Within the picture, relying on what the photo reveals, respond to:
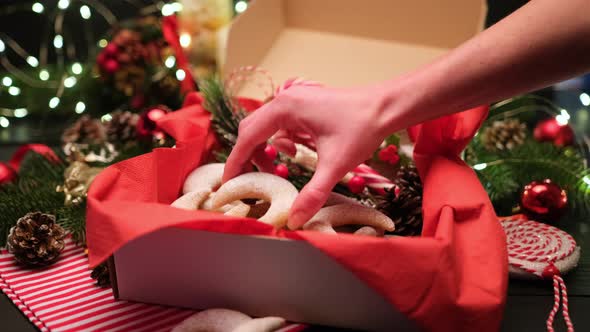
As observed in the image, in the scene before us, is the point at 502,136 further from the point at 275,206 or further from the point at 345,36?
the point at 275,206

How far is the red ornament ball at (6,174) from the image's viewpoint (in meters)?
1.03

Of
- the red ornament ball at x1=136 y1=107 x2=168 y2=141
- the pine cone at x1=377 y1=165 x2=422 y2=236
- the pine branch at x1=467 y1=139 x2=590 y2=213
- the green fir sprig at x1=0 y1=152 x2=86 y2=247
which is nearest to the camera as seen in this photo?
the pine cone at x1=377 y1=165 x2=422 y2=236

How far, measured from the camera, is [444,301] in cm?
60

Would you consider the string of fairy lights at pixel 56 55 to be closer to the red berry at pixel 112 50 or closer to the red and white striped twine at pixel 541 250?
the red berry at pixel 112 50

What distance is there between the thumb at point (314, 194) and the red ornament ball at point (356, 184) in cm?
20

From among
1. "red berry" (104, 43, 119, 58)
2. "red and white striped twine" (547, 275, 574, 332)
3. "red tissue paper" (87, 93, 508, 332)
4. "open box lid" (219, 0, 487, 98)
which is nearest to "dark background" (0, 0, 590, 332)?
"red and white striped twine" (547, 275, 574, 332)

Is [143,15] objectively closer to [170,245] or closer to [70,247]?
[70,247]

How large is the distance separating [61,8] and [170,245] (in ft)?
3.85

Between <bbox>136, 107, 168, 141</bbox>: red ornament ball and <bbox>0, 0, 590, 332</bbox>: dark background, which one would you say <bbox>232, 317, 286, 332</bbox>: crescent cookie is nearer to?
<bbox>0, 0, 590, 332</bbox>: dark background

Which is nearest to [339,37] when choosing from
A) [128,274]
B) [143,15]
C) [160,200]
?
[143,15]

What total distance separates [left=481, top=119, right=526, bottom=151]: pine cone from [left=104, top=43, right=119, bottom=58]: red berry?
0.83 metres

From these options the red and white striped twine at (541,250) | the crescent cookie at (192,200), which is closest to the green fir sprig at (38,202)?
the crescent cookie at (192,200)

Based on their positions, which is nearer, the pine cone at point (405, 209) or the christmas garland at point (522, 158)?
the pine cone at point (405, 209)

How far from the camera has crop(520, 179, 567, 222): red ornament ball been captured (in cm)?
93
